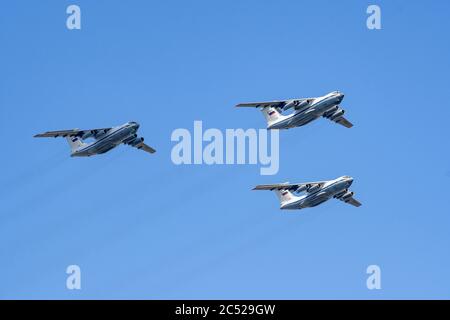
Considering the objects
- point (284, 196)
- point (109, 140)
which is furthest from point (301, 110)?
point (109, 140)

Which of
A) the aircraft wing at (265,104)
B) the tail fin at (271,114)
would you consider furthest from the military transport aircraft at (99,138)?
the tail fin at (271,114)

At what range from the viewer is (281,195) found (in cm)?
8600

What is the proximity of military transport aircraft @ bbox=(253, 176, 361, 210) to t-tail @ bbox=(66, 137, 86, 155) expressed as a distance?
1295 centimetres

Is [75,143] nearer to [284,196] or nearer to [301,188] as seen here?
[284,196]

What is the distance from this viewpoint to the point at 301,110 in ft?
270

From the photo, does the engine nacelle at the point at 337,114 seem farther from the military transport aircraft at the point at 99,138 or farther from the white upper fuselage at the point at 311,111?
the military transport aircraft at the point at 99,138

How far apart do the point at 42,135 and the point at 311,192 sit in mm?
19925

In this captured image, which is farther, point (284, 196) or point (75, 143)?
point (284, 196)

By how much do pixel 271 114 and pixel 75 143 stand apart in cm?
1441

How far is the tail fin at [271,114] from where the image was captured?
8512 cm

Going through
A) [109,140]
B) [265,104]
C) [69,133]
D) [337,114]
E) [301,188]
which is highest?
[265,104]

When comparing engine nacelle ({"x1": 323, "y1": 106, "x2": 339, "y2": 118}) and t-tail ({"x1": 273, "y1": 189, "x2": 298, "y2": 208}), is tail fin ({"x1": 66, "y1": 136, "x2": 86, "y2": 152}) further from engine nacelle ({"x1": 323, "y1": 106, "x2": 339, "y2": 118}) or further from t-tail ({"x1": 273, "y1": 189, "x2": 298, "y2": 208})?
engine nacelle ({"x1": 323, "y1": 106, "x2": 339, "y2": 118})

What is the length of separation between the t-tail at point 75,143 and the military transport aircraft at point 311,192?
42.5 feet
